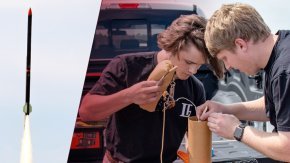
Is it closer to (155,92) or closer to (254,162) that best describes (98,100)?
(155,92)

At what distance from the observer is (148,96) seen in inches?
58.4

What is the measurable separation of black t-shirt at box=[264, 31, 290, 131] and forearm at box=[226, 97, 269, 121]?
1.09ft

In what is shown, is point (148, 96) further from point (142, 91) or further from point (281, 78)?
point (281, 78)

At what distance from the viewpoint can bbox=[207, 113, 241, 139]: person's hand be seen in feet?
4.34

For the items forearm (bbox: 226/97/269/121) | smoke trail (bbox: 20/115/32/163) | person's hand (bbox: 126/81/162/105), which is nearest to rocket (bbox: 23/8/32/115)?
smoke trail (bbox: 20/115/32/163)

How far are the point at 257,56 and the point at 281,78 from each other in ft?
0.42

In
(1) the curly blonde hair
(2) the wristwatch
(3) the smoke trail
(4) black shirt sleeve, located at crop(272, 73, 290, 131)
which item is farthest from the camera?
(3) the smoke trail

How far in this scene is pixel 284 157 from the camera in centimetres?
121

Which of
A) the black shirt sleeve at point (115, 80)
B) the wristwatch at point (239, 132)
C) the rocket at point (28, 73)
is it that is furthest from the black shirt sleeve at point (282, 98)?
the rocket at point (28, 73)

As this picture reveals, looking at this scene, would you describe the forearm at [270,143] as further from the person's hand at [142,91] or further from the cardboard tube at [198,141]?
the person's hand at [142,91]

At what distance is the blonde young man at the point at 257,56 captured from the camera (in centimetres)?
116

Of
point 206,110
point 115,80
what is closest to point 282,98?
point 206,110

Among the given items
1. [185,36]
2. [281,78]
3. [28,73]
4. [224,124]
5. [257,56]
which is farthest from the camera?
[28,73]

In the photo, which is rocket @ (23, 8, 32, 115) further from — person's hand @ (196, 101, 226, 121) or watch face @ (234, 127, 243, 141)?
watch face @ (234, 127, 243, 141)
